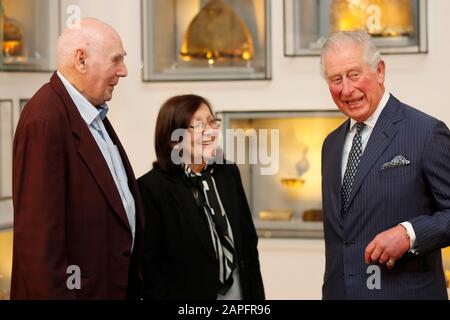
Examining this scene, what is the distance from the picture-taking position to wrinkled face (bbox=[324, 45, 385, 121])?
6.55 feet

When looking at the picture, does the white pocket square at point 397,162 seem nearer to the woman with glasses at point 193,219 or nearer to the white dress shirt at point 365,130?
the white dress shirt at point 365,130

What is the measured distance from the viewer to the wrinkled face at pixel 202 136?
2.40 metres

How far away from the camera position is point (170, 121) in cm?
242

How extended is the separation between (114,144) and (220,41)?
1283mm

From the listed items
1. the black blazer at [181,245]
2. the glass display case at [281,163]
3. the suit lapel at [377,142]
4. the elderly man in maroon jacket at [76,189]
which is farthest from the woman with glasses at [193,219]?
the glass display case at [281,163]

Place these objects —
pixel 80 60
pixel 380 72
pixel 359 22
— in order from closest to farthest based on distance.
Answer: pixel 80 60 → pixel 380 72 → pixel 359 22

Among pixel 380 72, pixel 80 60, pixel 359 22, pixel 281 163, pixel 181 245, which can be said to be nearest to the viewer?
pixel 80 60

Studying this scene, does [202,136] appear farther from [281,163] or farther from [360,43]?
[281,163]

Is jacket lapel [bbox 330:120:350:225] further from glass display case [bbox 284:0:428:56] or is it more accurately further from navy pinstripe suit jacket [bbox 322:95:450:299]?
glass display case [bbox 284:0:428:56]

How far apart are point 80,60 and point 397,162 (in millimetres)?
748

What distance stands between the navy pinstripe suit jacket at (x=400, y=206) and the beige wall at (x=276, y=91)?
3.42ft

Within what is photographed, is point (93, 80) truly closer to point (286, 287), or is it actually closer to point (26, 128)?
point (26, 128)

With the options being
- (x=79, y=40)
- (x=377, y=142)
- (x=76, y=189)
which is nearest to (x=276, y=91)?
(x=377, y=142)

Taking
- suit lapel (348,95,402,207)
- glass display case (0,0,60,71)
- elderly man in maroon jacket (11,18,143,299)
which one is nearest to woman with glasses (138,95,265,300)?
elderly man in maroon jacket (11,18,143,299)
